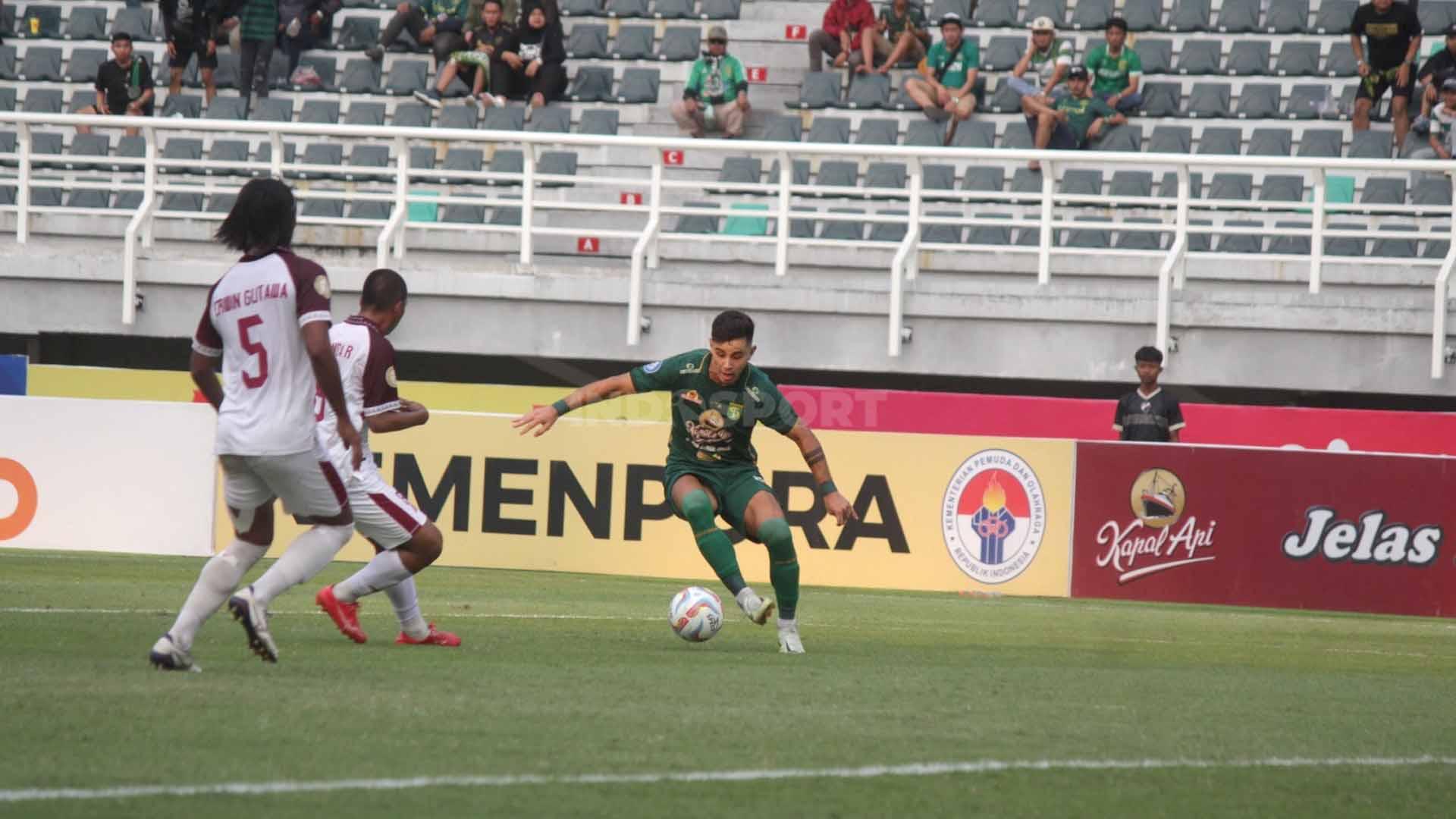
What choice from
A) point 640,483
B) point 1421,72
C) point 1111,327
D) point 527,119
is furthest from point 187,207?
point 1421,72

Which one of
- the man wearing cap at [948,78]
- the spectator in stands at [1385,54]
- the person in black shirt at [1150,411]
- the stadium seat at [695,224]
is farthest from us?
the man wearing cap at [948,78]

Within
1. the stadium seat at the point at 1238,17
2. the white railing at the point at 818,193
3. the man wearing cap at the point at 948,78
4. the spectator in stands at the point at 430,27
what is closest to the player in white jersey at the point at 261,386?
the white railing at the point at 818,193

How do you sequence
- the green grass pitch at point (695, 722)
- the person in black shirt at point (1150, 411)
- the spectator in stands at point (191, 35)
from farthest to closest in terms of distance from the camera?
the spectator in stands at point (191, 35) < the person in black shirt at point (1150, 411) < the green grass pitch at point (695, 722)

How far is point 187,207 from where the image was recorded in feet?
74.3

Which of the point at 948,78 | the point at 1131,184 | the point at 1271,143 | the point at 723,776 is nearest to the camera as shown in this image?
the point at 723,776

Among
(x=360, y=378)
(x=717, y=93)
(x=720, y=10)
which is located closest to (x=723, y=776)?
(x=360, y=378)

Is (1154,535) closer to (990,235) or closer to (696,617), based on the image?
(990,235)

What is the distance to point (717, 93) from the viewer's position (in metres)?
21.8

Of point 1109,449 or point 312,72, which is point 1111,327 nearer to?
point 1109,449

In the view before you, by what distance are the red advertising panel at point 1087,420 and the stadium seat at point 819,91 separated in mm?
5097

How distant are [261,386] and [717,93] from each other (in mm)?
15000

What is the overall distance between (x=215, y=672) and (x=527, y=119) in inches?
602

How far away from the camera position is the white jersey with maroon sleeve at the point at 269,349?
7262 millimetres

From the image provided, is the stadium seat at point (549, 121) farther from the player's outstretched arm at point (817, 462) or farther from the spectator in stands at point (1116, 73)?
the player's outstretched arm at point (817, 462)
